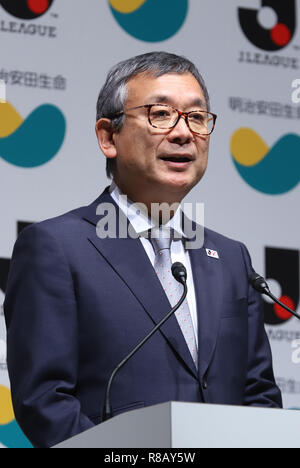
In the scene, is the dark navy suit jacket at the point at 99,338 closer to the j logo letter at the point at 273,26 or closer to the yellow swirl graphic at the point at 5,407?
the yellow swirl graphic at the point at 5,407

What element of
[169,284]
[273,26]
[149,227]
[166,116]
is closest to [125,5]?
[273,26]

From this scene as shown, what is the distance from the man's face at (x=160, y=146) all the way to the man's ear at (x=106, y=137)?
0.13 ft

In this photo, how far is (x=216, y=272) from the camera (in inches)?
A: 103

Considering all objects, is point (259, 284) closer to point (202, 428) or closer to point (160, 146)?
point (160, 146)

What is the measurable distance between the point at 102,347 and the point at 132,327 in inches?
3.3

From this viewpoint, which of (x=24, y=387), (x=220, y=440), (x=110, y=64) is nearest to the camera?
(x=220, y=440)

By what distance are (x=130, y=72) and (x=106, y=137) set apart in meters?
0.18

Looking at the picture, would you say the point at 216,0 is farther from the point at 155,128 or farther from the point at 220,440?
the point at 220,440

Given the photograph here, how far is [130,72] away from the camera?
267cm

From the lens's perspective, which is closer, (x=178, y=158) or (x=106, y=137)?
(x=178, y=158)

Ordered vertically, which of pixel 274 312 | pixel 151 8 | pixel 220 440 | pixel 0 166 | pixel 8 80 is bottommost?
pixel 274 312

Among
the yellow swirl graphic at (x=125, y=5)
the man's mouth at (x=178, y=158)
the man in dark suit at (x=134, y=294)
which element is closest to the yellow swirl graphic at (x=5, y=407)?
the man in dark suit at (x=134, y=294)
